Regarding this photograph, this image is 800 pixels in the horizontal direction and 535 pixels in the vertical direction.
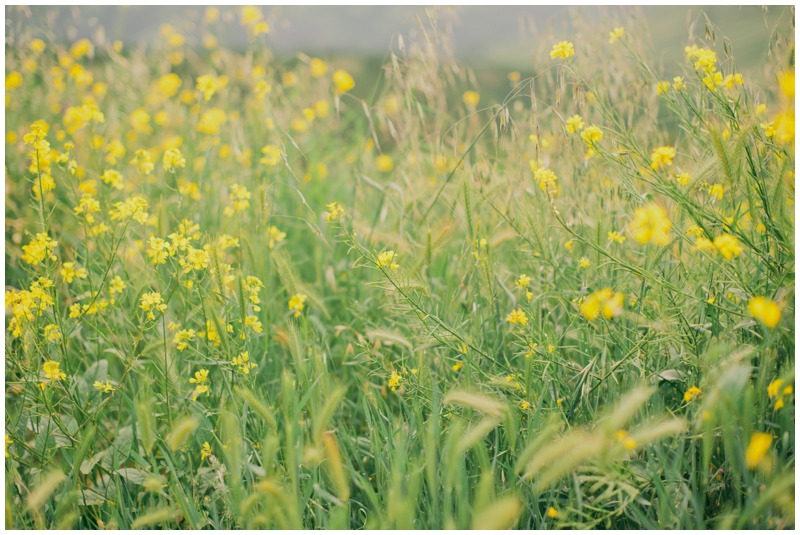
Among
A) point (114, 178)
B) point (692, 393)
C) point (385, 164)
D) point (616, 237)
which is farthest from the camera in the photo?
point (385, 164)

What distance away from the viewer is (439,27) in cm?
151

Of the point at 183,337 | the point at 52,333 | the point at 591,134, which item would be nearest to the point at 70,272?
the point at 52,333

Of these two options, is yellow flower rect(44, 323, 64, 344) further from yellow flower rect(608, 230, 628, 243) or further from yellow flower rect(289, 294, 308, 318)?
yellow flower rect(608, 230, 628, 243)

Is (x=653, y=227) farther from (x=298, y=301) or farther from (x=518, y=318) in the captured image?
(x=298, y=301)

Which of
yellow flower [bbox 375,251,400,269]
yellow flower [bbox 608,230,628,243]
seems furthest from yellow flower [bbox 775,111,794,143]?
yellow flower [bbox 375,251,400,269]

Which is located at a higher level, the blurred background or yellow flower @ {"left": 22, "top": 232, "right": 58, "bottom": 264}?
the blurred background

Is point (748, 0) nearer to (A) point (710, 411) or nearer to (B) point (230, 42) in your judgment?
(A) point (710, 411)

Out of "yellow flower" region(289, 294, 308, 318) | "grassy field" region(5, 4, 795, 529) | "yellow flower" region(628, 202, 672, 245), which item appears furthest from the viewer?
"yellow flower" region(289, 294, 308, 318)

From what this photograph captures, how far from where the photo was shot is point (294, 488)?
0.96m

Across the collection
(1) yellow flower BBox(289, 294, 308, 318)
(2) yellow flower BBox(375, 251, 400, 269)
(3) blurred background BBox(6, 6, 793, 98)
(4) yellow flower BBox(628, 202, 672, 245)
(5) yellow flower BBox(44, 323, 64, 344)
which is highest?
(3) blurred background BBox(6, 6, 793, 98)

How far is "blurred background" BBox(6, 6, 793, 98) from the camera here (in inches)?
57.7

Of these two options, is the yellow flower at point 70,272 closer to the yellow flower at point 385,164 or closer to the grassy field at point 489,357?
the grassy field at point 489,357

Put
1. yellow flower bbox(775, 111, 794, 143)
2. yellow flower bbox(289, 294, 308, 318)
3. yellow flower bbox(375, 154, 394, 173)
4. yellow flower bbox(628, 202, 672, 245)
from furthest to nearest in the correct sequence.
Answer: yellow flower bbox(375, 154, 394, 173), yellow flower bbox(289, 294, 308, 318), yellow flower bbox(775, 111, 794, 143), yellow flower bbox(628, 202, 672, 245)

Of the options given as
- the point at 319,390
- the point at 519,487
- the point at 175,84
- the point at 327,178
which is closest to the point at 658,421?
the point at 519,487
